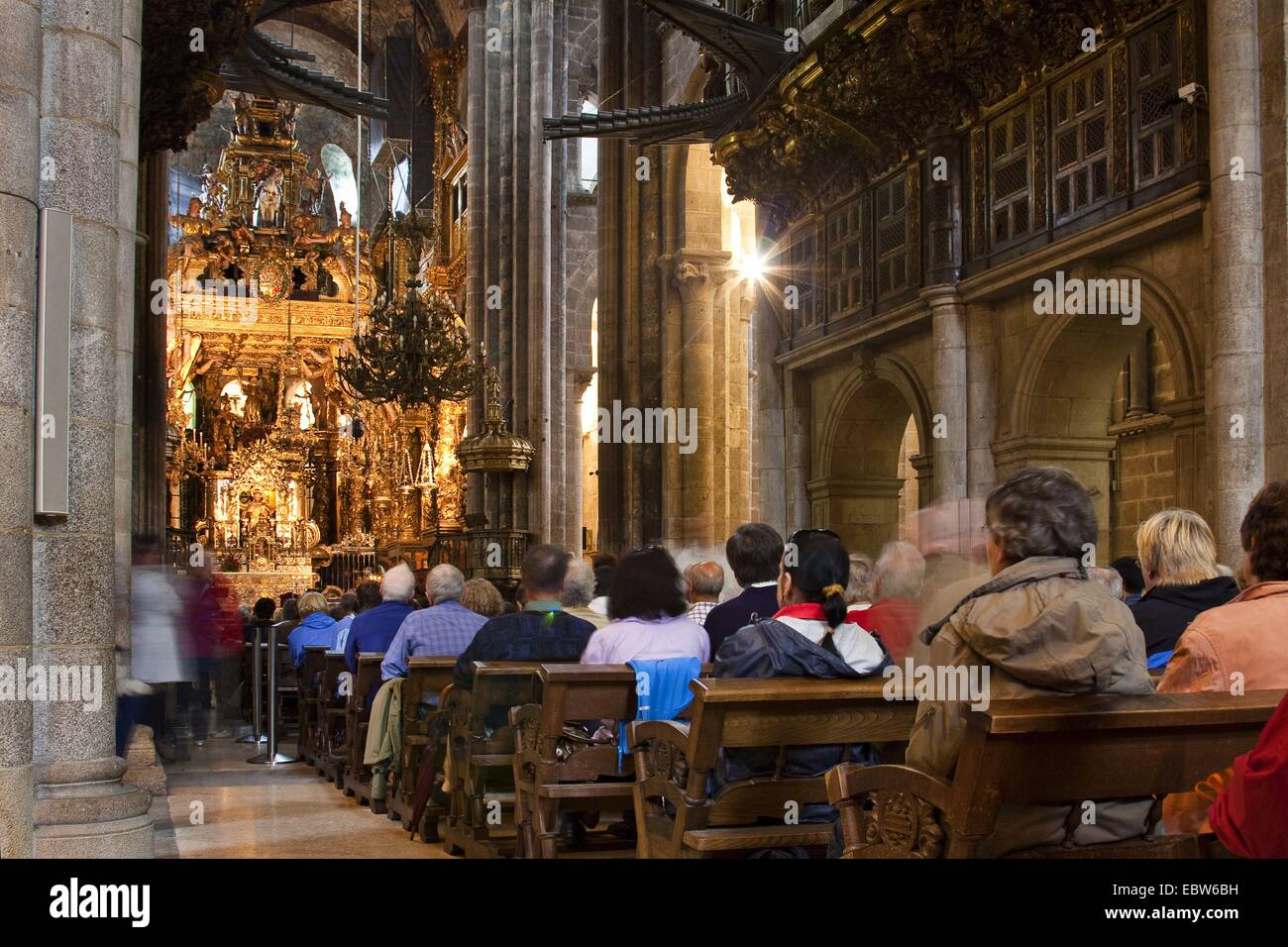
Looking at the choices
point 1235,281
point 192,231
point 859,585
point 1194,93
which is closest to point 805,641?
point 859,585

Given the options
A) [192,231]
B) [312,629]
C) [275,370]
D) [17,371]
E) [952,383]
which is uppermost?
[192,231]

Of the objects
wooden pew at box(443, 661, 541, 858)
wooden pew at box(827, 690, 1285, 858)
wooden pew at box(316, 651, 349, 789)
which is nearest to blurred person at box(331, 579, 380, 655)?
wooden pew at box(316, 651, 349, 789)

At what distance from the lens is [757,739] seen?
446 centimetres

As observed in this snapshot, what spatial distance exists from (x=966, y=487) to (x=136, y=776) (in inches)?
261

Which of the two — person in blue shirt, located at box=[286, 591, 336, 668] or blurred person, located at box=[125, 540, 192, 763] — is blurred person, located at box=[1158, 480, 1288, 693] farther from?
person in blue shirt, located at box=[286, 591, 336, 668]

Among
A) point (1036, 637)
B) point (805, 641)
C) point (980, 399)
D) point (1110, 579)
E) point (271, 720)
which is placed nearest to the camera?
point (1036, 637)

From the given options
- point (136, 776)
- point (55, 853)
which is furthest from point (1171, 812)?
point (136, 776)

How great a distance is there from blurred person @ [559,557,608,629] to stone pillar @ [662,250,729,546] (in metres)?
10.2

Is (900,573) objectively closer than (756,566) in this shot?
Yes

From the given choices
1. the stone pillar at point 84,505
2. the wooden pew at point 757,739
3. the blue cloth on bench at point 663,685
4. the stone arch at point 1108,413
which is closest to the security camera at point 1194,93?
the stone arch at point 1108,413

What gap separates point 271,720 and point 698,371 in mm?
8514

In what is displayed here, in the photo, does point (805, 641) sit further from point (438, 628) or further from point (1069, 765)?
point (438, 628)

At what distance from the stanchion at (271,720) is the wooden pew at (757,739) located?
7124 mm

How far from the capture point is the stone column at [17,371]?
4.93 m
